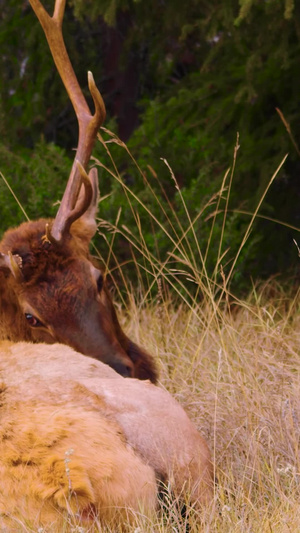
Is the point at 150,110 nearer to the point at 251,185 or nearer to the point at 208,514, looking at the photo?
the point at 251,185

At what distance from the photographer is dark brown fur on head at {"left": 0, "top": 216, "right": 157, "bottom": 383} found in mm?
3971

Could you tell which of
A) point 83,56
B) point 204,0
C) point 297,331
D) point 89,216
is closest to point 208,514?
point 89,216

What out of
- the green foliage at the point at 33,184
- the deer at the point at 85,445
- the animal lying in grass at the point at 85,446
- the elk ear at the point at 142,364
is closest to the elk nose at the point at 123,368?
the elk ear at the point at 142,364

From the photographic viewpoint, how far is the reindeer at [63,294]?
397 centimetres

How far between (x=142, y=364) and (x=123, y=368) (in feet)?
1.17

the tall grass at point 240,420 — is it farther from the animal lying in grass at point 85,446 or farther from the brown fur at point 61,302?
the brown fur at point 61,302

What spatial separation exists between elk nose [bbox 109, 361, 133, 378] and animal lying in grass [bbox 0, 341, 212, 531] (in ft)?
2.51

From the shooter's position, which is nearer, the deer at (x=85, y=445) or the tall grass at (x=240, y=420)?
the deer at (x=85, y=445)

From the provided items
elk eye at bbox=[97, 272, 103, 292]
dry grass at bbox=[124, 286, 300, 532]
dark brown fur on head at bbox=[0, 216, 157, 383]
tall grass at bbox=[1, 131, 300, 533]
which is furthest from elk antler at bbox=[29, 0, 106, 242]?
dry grass at bbox=[124, 286, 300, 532]

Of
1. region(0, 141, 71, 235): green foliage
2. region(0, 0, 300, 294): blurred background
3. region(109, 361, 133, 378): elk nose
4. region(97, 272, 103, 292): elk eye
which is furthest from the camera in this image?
region(0, 141, 71, 235): green foliage

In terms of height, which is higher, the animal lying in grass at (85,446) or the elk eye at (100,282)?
the animal lying in grass at (85,446)

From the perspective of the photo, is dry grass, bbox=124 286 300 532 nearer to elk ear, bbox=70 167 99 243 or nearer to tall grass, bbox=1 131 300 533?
tall grass, bbox=1 131 300 533

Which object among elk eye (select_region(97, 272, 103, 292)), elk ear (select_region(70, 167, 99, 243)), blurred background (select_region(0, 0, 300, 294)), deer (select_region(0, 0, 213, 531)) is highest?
deer (select_region(0, 0, 213, 531))

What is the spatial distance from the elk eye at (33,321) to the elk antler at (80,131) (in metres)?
0.36
